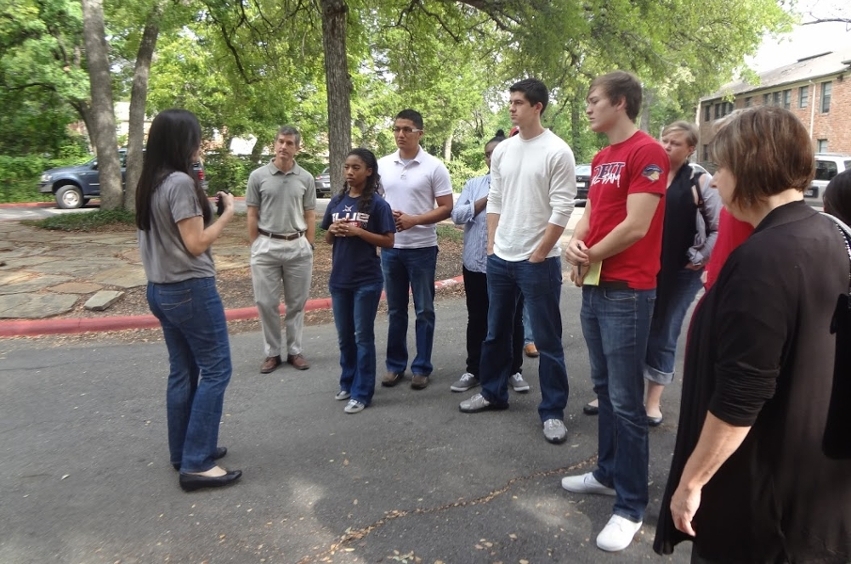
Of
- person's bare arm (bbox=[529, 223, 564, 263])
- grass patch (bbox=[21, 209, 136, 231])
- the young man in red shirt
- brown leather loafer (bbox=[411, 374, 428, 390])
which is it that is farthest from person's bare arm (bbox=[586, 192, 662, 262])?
grass patch (bbox=[21, 209, 136, 231])

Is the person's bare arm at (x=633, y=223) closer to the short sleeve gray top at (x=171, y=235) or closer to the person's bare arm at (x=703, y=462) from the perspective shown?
the person's bare arm at (x=703, y=462)

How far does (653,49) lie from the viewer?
45.1 feet

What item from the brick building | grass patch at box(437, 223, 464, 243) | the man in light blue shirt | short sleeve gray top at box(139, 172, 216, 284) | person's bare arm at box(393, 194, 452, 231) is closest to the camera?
short sleeve gray top at box(139, 172, 216, 284)

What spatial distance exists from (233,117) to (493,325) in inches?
841

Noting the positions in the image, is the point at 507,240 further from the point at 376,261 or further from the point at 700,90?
the point at 700,90

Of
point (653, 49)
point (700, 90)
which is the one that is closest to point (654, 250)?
point (653, 49)

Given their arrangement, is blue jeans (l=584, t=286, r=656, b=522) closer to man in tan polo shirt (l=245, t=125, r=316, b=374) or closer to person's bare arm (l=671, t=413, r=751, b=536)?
person's bare arm (l=671, t=413, r=751, b=536)

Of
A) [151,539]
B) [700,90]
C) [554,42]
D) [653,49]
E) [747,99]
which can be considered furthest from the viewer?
[747,99]

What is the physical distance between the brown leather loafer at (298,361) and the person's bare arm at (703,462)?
3.96 meters

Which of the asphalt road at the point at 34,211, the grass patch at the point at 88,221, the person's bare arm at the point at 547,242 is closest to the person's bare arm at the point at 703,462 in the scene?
the person's bare arm at the point at 547,242

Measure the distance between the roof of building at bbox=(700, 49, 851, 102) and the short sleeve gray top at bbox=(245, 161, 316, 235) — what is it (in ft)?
112

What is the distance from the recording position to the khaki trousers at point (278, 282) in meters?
5.28

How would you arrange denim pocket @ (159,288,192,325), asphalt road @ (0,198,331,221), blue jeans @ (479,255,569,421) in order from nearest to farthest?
denim pocket @ (159,288,192,325) < blue jeans @ (479,255,569,421) < asphalt road @ (0,198,331,221)

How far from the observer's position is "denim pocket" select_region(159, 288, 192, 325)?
3.17m
